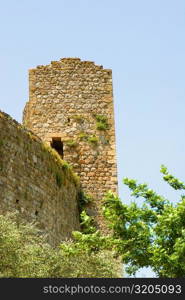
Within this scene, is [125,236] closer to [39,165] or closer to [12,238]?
[12,238]

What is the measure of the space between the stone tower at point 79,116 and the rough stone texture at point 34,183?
2.28 metres

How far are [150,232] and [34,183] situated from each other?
12.7 feet

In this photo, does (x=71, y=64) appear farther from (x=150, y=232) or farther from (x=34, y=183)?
(x=150, y=232)

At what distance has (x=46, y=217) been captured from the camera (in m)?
18.7

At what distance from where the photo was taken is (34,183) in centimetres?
1838

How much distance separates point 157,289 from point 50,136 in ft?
42.9

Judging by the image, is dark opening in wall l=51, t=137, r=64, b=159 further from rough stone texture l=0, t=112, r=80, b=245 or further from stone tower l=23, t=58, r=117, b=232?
rough stone texture l=0, t=112, r=80, b=245

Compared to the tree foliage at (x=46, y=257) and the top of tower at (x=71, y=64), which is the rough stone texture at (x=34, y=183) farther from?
the top of tower at (x=71, y=64)

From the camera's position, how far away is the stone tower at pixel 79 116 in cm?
2327

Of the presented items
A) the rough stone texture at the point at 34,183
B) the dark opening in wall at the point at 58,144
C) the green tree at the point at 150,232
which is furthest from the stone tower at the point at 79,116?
the green tree at the point at 150,232

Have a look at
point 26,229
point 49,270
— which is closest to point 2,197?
point 26,229

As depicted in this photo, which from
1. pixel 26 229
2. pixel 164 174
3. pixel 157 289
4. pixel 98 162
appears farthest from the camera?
pixel 98 162

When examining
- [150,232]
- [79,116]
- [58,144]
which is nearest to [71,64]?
[79,116]

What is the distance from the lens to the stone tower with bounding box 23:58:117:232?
23.3 meters
